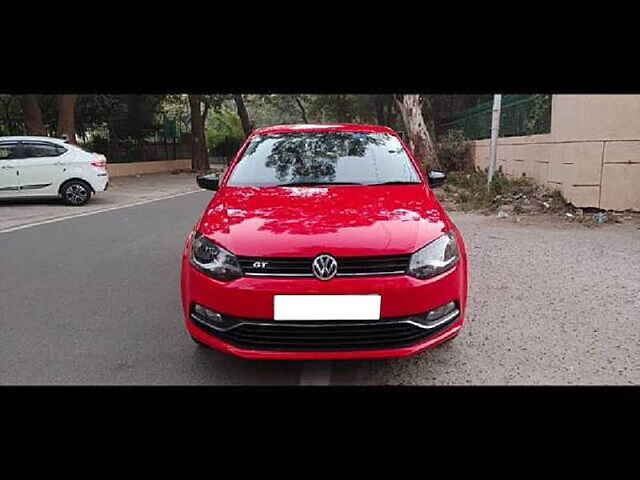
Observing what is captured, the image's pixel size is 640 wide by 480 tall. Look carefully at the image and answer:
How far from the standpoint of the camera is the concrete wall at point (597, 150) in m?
7.28

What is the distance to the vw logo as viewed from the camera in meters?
2.47

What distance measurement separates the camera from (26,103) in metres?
15.4

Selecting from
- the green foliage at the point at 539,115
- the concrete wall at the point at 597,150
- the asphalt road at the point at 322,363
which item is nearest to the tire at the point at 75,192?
the asphalt road at the point at 322,363

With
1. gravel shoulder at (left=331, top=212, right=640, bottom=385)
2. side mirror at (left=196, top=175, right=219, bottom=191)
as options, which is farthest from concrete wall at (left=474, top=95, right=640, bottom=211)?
side mirror at (left=196, top=175, right=219, bottom=191)

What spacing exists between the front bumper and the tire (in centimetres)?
939

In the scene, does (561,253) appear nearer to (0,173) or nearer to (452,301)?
(452,301)

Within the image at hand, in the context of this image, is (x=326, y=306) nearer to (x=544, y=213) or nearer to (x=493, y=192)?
(x=544, y=213)

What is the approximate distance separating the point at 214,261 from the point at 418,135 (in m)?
12.7

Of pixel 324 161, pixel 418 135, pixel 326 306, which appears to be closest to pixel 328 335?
pixel 326 306

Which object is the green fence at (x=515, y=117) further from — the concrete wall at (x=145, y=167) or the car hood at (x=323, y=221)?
the concrete wall at (x=145, y=167)

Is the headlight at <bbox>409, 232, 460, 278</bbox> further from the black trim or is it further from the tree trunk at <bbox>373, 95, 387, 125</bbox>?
the tree trunk at <bbox>373, 95, 387, 125</bbox>

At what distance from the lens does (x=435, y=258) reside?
8.64 ft

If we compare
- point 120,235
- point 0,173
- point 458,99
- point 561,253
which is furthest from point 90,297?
point 458,99

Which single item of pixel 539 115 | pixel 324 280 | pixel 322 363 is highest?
pixel 539 115
